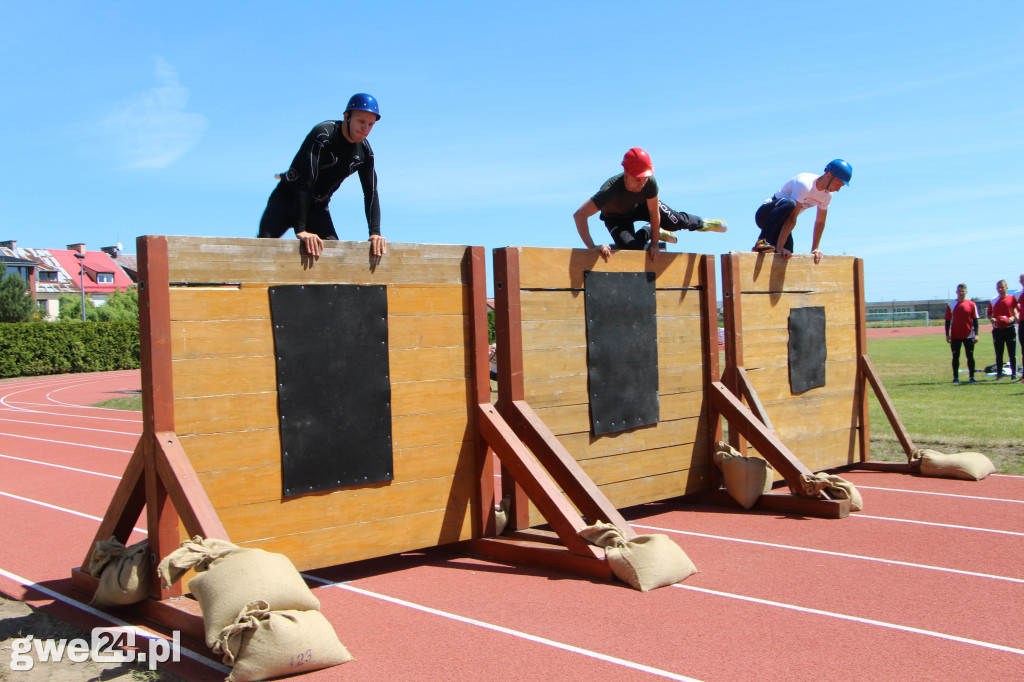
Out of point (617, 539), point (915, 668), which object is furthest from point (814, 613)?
point (617, 539)

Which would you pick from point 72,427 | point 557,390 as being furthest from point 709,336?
point 72,427

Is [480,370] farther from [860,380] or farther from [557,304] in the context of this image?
[860,380]

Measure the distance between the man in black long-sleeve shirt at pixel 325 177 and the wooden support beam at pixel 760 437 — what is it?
3.62 metres

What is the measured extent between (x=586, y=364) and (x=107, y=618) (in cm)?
377

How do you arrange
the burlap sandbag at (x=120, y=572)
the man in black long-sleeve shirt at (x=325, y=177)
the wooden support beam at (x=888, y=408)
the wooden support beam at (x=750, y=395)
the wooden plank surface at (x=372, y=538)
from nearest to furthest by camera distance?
the burlap sandbag at (x=120, y=572) → the wooden plank surface at (x=372, y=538) → the man in black long-sleeve shirt at (x=325, y=177) → the wooden support beam at (x=750, y=395) → the wooden support beam at (x=888, y=408)

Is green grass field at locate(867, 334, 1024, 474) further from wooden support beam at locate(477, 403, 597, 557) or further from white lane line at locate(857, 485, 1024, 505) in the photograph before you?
wooden support beam at locate(477, 403, 597, 557)

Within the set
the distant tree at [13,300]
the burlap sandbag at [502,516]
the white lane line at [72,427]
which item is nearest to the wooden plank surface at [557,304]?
the burlap sandbag at [502,516]

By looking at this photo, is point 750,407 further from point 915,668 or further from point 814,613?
point 915,668

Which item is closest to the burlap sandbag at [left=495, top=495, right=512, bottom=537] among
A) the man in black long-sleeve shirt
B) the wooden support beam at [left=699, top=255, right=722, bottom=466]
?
the man in black long-sleeve shirt

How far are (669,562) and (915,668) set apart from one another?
1670 millimetres

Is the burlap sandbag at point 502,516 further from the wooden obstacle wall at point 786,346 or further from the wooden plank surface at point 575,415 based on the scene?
the wooden obstacle wall at point 786,346

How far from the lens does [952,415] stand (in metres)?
12.3

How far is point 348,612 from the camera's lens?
482 cm

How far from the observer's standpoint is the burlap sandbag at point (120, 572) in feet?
15.5
